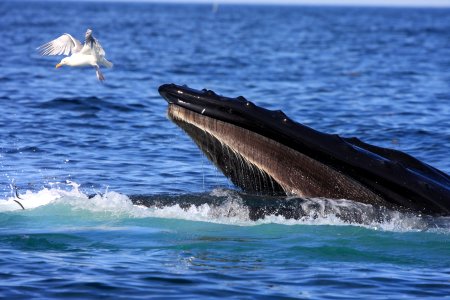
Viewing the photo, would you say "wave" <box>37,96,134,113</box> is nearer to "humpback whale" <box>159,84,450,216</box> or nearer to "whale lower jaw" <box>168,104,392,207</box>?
"whale lower jaw" <box>168,104,392,207</box>

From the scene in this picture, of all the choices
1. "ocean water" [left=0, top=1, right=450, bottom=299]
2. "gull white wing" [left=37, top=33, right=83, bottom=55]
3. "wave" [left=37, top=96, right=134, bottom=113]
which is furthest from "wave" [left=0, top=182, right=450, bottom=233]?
"wave" [left=37, top=96, right=134, bottom=113]

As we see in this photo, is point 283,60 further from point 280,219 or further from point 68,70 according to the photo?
point 280,219

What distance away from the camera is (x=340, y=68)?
1350 inches

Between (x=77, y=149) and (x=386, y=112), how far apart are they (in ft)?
26.3

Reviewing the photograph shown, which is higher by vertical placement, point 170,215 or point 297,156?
point 297,156

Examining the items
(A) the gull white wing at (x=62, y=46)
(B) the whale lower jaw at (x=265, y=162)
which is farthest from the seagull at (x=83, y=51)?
(B) the whale lower jaw at (x=265, y=162)

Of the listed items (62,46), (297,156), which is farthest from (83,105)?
(297,156)

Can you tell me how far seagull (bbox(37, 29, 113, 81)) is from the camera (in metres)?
12.7

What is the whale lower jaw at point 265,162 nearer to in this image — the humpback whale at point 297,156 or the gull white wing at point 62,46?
the humpback whale at point 297,156

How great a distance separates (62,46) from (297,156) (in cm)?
527

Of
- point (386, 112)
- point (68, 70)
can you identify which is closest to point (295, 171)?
point (386, 112)

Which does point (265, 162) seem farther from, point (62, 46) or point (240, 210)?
point (62, 46)

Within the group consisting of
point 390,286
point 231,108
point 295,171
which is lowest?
point 390,286

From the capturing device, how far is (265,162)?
Result: 363 inches
